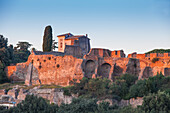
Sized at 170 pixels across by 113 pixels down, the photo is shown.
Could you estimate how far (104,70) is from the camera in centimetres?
4825

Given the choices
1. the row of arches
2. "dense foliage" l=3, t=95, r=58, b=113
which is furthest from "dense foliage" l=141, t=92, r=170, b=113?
the row of arches

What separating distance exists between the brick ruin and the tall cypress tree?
4680mm

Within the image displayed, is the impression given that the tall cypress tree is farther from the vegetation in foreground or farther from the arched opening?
the vegetation in foreground

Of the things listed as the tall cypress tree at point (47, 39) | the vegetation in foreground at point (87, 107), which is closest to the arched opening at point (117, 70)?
the tall cypress tree at point (47, 39)

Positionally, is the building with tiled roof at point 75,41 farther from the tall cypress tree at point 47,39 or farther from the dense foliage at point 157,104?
the dense foliage at point 157,104

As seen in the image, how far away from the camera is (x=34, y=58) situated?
171 feet

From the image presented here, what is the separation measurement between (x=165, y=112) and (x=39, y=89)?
2278 cm

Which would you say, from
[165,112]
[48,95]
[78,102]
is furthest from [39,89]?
[165,112]

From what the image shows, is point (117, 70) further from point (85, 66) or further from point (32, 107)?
point (32, 107)

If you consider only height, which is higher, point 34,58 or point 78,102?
point 34,58

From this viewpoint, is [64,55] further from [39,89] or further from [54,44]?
[54,44]

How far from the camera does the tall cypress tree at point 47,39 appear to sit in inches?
2275

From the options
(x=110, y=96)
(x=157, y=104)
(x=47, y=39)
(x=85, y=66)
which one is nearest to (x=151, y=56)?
(x=85, y=66)

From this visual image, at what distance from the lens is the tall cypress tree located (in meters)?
57.8
